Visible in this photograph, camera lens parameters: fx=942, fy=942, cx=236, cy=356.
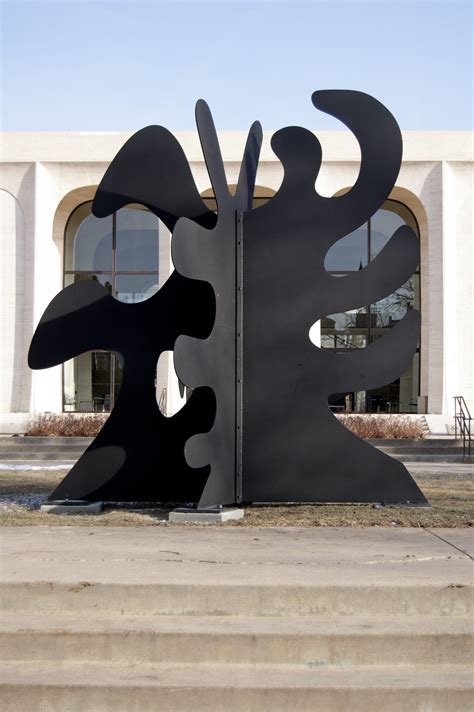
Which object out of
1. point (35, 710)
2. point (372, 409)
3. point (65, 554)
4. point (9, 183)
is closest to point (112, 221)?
point (9, 183)

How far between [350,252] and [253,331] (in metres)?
24.2

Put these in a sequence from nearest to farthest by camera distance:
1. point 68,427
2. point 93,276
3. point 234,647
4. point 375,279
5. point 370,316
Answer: point 234,647 → point 375,279 → point 68,427 → point 370,316 → point 93,276

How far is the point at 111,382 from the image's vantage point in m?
31.9

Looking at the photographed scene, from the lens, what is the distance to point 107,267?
3234 centimetres

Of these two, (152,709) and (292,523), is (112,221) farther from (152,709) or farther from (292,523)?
(152,709)

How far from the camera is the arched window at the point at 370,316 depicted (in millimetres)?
31938

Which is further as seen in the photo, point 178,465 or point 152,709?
point 178,465

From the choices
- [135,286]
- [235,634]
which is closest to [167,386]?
[135,286]

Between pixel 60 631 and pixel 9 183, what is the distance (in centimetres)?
2651

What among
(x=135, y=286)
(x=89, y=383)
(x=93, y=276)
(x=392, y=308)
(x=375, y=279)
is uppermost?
(x=93, y=276)

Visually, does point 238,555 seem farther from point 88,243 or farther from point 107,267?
point 88,243

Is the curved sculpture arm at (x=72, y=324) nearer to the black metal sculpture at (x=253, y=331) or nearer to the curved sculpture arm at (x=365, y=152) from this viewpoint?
the black metal sculpture at (x=253, y=331)

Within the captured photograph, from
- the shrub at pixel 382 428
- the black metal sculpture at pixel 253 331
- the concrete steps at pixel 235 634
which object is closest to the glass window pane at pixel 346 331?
the shrub at pixel 382 428

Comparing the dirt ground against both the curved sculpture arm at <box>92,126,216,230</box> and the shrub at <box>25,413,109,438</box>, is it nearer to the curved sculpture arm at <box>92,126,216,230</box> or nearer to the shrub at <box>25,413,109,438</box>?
the curved sculpture arm at <box>92,126,216,230</box>
